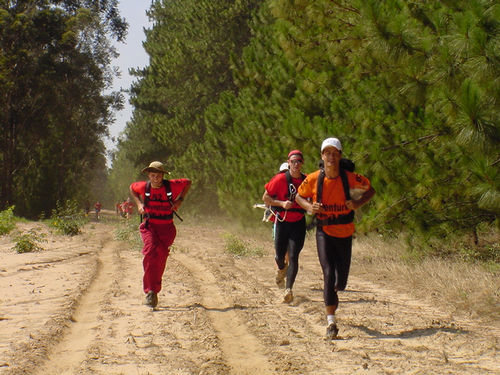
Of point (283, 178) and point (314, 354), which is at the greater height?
point (283, 178)

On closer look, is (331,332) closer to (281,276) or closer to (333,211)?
(333,211)

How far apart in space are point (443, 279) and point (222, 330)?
13.1 feet

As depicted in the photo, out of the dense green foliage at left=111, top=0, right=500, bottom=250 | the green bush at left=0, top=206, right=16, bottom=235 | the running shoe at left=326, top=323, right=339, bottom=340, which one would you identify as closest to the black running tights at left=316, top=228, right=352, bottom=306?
the running shoe at left=326, top=323, right=339, bottom=340

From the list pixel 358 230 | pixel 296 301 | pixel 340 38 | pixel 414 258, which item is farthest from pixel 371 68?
pixel 296 301

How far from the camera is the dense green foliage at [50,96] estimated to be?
121 ft

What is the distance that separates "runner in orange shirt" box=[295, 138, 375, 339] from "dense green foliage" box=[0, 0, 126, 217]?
32.6 meters

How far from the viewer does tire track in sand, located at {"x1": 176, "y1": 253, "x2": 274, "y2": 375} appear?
5.22 m

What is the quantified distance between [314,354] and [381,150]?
204 inches

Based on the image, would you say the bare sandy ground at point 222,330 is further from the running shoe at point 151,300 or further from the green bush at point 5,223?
the green bush at point 5,223

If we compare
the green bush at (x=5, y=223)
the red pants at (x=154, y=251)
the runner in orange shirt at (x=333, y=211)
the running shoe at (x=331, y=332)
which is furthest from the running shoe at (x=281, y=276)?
the green bush at (x=5, y=223)

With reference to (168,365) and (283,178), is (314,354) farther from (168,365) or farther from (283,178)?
(283,178)

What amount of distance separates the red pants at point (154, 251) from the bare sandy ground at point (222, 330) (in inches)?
13.2

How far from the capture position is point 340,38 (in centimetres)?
1093

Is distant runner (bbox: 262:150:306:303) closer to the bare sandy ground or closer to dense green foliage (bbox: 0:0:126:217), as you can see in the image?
the bare sandy ground
